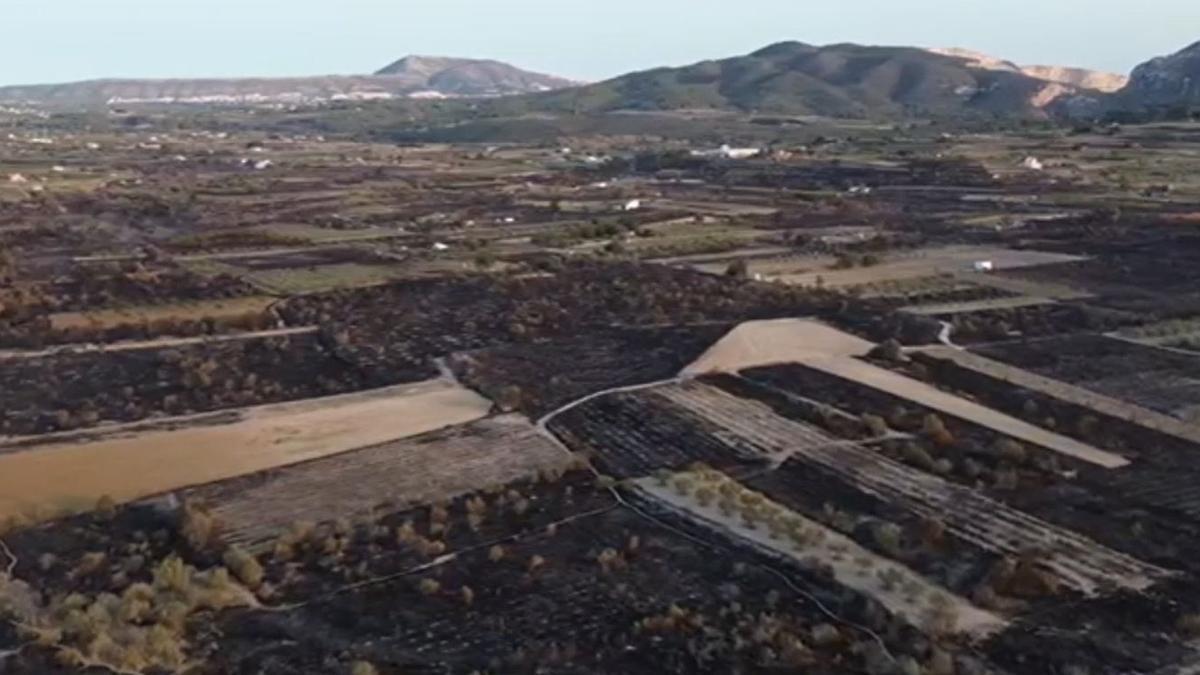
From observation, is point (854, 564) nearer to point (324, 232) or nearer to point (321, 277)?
point (321, 277)

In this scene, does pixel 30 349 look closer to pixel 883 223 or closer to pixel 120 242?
pixel 120 242

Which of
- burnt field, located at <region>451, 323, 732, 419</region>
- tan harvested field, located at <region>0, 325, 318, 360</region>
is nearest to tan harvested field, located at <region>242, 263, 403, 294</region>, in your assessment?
tan harvested field, located at <region>0, 325, 318, 360</region>

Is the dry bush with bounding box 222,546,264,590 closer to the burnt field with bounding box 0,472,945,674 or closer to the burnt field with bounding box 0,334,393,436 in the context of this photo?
the burnt field with bounding box 0,472,945,674

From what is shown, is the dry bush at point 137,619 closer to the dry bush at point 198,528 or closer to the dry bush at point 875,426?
the dry bush at point 198,528

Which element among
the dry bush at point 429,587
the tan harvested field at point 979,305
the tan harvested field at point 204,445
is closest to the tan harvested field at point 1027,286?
the tan harvested field at point 979,305

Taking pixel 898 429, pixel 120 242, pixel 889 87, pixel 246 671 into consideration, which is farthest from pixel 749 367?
pixel 889 87

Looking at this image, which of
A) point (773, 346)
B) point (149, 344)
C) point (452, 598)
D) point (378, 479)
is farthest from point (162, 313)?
point (452, 598)

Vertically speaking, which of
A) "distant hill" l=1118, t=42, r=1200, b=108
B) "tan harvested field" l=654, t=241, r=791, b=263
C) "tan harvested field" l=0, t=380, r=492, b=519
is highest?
"tan harvested field" l=0, t=380, r=492, b=519
